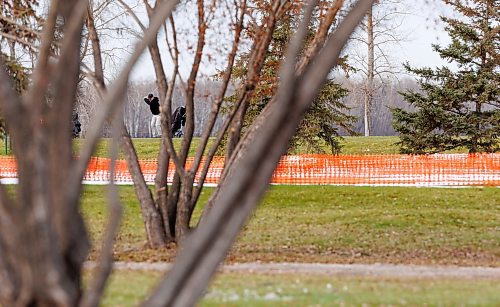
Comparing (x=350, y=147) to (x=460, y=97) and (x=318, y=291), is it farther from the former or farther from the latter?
(x=318, y=291)

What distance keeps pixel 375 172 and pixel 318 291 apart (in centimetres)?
1672

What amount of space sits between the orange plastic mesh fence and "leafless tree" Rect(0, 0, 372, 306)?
20274 millimetres

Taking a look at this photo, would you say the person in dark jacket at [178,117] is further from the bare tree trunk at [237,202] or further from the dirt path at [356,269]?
the bare tree trunk at [237,202]

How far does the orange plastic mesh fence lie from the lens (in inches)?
952

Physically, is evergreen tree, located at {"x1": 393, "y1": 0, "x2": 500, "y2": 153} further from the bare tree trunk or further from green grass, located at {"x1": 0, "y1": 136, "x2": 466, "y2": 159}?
the bare tree trunk

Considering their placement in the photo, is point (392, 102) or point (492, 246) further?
point (392, 102)

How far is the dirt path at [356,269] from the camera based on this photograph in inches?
422

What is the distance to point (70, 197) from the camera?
3.43 meters

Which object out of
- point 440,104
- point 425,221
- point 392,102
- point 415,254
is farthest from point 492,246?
point 392,102

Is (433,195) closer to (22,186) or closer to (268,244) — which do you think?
(268,244)

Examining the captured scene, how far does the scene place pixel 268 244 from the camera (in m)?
14.4

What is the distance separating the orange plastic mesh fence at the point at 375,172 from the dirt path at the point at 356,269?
12.2 metres

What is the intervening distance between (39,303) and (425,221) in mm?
14267

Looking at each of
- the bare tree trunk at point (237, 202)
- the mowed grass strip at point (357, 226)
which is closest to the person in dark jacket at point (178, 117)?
the mowed grass strip at point (357, 226)
